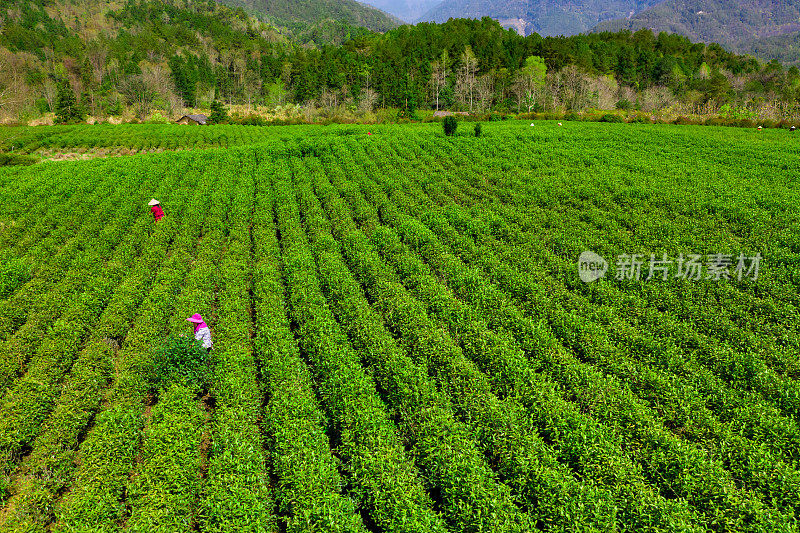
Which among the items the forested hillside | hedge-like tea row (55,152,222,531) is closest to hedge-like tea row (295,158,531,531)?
hedge-like tea row (55,152,222,531)

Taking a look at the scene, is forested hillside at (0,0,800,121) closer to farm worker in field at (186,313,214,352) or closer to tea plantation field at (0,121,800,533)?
tea plantation field at (0,121,800,533)

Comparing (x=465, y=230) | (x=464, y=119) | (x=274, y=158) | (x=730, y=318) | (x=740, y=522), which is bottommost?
(x=740, y=522)

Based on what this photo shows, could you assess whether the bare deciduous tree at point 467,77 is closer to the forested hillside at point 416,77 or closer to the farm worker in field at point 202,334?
the forested hillside at point 416,77

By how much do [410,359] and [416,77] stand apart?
98623mm

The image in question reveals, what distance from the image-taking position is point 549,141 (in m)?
35.3

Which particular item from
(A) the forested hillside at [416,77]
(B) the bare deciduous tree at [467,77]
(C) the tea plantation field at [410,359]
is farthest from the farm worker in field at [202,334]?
(B) the bare deciduous tree at [467,77]

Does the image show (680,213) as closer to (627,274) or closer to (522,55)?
(627,274)

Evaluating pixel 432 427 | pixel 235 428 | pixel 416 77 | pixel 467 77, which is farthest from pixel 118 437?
pixel 416 77

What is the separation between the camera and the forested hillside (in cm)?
→ 8450

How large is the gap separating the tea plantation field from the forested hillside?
5624 cm

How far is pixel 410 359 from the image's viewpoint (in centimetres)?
1091

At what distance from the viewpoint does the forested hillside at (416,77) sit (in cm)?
8450

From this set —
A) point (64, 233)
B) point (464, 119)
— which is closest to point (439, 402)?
point (64, 233)

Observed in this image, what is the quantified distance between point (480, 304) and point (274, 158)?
24.8 metres
